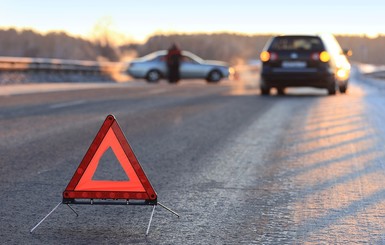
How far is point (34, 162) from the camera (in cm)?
775

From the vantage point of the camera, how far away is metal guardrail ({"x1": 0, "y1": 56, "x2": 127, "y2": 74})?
1226 inches

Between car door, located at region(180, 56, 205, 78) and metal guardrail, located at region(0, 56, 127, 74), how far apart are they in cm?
619

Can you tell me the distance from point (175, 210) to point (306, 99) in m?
13.5

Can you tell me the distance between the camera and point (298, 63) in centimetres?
1973

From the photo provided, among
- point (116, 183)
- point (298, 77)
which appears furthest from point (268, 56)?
point (116, 183)

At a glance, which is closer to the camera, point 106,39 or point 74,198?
point 74,198

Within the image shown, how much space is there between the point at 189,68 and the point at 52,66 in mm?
6563

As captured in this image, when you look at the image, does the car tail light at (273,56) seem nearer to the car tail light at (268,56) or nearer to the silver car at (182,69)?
the car tail light at (268,56)

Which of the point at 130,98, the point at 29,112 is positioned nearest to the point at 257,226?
the point at 29,112

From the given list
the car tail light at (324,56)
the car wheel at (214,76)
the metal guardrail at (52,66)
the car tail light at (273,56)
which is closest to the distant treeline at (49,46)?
the metal guardrail at (52,66)

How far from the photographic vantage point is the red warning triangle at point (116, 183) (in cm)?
499

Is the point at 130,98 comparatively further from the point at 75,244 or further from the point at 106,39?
the point at 106,39

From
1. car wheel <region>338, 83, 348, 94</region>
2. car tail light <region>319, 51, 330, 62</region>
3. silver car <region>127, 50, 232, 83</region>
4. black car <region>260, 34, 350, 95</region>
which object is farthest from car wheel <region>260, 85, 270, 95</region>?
silver car <region>127, 50, 232, 83</region>

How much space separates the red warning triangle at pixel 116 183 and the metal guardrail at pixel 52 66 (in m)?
26.0
